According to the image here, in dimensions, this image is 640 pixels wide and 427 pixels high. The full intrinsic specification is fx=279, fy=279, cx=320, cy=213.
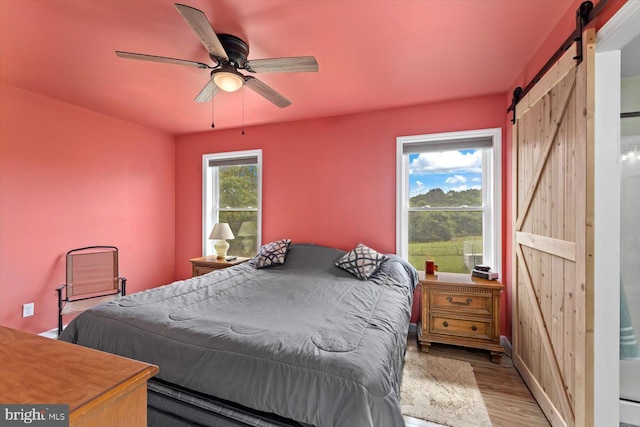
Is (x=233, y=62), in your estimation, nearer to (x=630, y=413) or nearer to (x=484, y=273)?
(x=484, y=273)

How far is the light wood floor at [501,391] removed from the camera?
178 centimetres

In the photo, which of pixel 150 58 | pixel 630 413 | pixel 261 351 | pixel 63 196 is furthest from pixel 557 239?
pixel 63 196

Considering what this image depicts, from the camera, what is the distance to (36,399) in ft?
1.77

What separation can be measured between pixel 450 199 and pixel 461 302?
111 centimetres

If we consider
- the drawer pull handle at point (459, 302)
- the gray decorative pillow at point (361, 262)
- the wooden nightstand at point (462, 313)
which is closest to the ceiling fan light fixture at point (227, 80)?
the gray decorative pillow at point (361, 262)

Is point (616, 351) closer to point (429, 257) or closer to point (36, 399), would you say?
point (429, 257)

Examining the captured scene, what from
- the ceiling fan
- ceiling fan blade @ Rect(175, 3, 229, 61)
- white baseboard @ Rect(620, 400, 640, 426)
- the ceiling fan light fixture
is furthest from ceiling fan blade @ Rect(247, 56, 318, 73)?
white baseboard @ Rect(620, 400, 640, 426)

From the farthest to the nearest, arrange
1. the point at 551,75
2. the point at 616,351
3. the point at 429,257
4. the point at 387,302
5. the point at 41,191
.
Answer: the point at 429,257 < the point at 41,191 < the point at 387,302 < the point at 551,75 < the point at 616,351

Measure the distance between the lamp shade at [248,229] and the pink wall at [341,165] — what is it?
265mm

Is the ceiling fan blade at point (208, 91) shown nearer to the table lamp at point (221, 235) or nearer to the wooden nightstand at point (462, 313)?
the table lamp at point (221, 235)

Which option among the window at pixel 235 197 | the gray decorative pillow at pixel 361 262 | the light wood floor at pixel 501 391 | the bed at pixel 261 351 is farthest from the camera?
the window at pixel 235 197

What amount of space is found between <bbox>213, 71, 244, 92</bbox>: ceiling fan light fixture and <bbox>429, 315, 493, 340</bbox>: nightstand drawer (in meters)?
2.58

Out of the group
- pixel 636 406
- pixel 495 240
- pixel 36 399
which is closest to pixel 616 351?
pixel 636 406

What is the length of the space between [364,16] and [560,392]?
8.32ft
